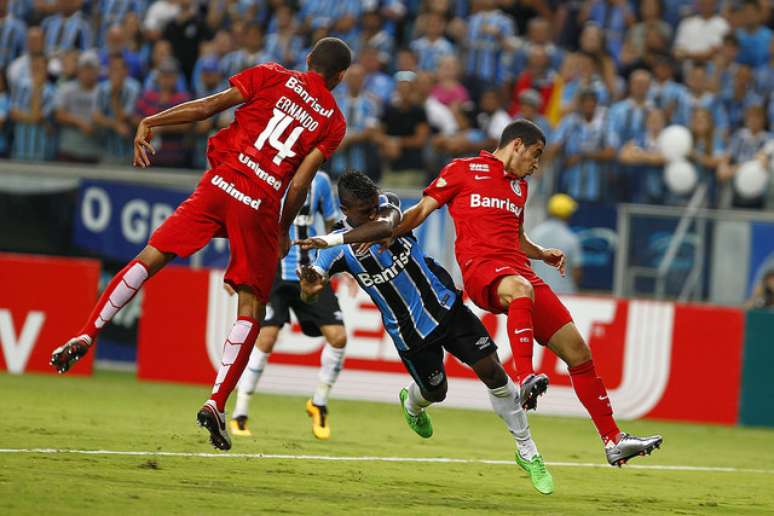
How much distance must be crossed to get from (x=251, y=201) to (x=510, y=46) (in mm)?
11885

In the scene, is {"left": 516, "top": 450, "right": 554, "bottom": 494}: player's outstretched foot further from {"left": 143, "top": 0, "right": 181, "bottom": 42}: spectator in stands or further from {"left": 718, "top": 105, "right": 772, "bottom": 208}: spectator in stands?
{"left": 143, "top": 0, "right": 181, "bottom": 42}: spectator in stands

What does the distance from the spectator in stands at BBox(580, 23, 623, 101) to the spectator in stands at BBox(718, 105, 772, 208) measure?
78.1 inches

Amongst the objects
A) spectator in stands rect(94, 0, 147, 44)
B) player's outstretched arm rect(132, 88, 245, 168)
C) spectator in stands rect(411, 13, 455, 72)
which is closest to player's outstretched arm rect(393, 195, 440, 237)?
player's outstretched arm rect(132, 88, 245, 168)

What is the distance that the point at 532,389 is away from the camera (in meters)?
8.62

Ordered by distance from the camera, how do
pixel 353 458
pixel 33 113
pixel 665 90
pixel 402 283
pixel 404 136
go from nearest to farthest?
pixel 402 283 → pixel 353 458 → pixel 404 136 → pixel 665 90 → pixel 33 113

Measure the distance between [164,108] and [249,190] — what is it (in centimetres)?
1058

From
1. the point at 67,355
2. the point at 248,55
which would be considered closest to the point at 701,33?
the point at 248,55

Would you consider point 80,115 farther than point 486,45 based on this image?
No

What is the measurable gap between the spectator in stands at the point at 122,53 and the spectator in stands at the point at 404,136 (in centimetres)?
428

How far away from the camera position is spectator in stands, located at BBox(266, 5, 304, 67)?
20312 millimetres

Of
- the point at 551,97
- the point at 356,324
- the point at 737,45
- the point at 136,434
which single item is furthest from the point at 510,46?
the point at 136,434

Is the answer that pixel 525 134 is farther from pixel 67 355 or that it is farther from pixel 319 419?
pixel 319 419

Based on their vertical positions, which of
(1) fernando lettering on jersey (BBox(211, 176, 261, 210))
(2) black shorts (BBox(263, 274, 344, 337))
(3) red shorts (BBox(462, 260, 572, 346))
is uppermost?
(1) fernando lettering on jersey (BBox(211, 176, 261, 210))

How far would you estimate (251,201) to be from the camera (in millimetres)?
9156
